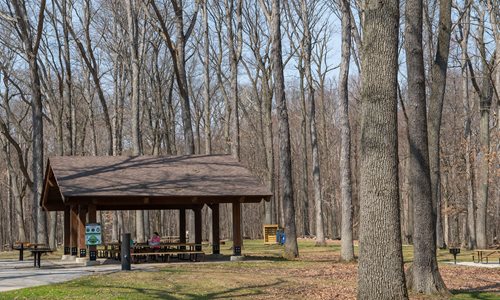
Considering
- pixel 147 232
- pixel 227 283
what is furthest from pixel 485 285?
pixel 147 232

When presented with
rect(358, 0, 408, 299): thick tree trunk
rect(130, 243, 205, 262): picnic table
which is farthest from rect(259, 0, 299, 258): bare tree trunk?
rect(358, 0, 408, 299): thick tree trunk

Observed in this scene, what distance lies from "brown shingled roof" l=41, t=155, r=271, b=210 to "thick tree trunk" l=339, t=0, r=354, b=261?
2.49 metres

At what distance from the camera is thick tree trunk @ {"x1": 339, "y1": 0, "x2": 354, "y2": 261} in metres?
21.9

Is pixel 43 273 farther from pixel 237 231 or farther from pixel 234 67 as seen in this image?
pixel 234 67

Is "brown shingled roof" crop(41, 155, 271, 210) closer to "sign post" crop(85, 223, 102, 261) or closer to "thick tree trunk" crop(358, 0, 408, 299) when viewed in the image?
"sign post" crop(85, 223, 102, 261)

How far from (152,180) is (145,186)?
644 mm

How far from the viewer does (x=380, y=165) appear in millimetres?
10781

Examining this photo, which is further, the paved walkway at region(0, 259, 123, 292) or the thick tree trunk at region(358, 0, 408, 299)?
the paved walkway at region(0, 259, 123, 292)

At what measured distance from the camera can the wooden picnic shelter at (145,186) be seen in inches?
819

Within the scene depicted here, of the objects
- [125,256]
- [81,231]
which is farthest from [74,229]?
[125,256]

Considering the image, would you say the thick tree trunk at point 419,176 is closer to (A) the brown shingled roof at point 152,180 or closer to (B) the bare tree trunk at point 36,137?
(A) the brown shingled roof at point 152,180

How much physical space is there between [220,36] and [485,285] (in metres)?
29.7

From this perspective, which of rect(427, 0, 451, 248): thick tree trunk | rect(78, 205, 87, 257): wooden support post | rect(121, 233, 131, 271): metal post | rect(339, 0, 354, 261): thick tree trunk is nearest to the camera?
rect(427, 0, 451, 248): thick tree trunk

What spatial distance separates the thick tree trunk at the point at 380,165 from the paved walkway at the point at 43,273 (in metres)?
7.75
